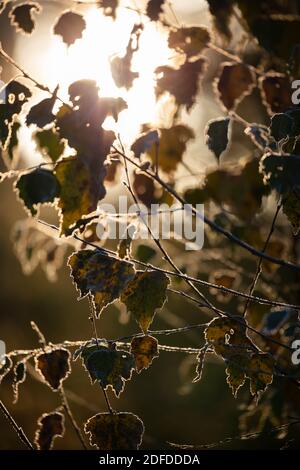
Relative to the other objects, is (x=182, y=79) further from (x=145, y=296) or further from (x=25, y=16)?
(x=145, y=296)

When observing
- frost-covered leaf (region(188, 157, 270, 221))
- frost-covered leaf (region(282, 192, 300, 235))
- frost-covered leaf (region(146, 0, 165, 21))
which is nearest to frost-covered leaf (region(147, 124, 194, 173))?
frost-covered leaf (region(188, 157, 270, 221))

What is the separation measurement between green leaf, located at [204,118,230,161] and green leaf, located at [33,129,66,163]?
12.5 inches

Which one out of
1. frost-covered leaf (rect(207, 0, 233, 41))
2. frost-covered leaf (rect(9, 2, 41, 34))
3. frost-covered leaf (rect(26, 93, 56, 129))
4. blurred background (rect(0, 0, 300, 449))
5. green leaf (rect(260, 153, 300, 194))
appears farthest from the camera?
blurred background (rect(0, 0, 300, 449))

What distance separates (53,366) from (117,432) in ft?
0.65

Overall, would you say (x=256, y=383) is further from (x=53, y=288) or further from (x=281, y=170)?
(x=53, y=288)

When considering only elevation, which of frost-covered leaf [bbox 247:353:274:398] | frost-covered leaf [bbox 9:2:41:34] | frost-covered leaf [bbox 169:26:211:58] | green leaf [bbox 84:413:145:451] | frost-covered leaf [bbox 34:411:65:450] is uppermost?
frost-covered leaf [bbox 9:2:41:34]

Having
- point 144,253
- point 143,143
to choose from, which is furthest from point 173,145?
point 143,143

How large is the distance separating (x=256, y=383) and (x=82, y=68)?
2.61 ft

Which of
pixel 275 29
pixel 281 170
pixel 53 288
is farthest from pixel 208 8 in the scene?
pixel 53 288

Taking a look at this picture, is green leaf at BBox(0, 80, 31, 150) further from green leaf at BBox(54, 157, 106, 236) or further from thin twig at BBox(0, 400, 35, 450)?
thin twig at BBox(0, 400, 35, 450)

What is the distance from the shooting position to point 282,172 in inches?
42.6

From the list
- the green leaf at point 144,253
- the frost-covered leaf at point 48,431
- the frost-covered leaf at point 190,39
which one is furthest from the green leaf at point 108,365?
the frost-covered leaf at point 190,39

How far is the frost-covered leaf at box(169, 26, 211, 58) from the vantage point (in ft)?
5.39

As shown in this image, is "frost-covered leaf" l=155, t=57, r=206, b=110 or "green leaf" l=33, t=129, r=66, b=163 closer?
"green leaf" l=33, t=129, r=66, b=163
